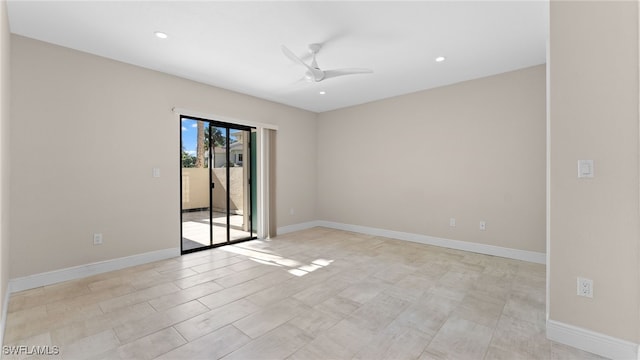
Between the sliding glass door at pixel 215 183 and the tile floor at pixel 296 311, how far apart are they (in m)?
1.05

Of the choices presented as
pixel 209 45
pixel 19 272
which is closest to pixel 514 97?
pixel 209 45

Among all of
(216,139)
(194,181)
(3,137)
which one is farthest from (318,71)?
(194,181)

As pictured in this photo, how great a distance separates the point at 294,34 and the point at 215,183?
113 inches

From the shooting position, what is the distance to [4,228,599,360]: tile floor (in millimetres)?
1813

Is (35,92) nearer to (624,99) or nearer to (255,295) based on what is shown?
A: (255,295)

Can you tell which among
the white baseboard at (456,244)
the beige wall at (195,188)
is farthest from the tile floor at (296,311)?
the beige wall at (195,188)

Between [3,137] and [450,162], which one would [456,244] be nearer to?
[450,162]

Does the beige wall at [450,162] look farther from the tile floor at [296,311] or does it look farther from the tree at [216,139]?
the tree at [216,139]

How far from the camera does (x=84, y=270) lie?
3.10m

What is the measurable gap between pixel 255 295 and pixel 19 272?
8.04ft

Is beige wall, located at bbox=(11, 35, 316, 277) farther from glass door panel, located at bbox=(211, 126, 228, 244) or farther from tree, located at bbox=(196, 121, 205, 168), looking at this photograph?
glass door panel, located at bbox=(211, 126, 228, 244)

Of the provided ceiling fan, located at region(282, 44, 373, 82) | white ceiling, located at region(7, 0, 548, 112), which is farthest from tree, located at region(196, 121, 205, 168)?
ceiling fan, located at region(282, 44, 373, 82)

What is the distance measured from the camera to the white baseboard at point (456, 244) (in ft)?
11.9

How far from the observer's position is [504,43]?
294cm
